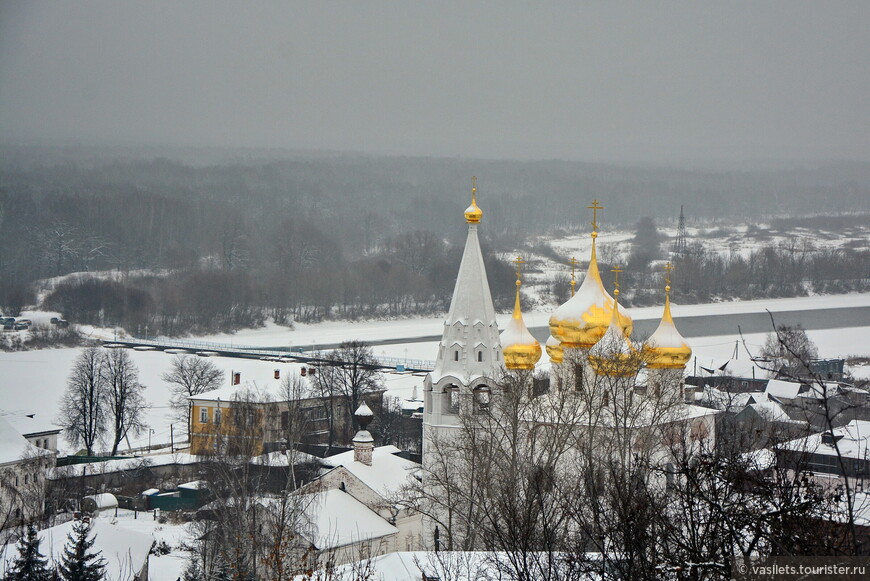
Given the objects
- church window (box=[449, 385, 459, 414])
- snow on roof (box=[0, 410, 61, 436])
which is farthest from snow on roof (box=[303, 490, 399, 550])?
snow on roof (box=[0, 410, 61, 436])

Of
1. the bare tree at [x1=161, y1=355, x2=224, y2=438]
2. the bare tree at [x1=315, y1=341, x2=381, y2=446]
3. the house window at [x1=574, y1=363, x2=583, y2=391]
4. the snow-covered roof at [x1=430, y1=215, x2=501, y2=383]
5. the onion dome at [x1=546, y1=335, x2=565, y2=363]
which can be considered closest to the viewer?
the house window at [x1=574, y1=363, x2=583, y2=391]

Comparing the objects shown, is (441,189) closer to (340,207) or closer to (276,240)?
(340,207)

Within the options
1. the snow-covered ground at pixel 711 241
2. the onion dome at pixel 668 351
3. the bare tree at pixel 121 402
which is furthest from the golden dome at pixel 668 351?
the snow-covered ground at pixel 711 241

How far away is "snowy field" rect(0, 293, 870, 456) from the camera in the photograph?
31.0 m

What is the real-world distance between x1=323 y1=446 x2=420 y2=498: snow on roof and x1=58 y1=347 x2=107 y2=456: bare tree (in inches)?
416

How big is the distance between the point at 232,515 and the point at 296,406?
9337 millimetres

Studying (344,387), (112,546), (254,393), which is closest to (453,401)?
(112,546)

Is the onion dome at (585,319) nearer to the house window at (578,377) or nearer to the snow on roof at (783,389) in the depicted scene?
the house window at (578,377)

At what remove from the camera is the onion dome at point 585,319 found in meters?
15.8

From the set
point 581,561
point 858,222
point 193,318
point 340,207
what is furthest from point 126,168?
point 581,561

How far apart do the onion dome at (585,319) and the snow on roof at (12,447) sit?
10245 mm

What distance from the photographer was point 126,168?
4737 inches

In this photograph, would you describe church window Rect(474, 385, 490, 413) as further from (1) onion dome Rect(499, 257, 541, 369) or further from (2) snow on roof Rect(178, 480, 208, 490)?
(2) snow on roof Rect(178, 480, 208, 490)

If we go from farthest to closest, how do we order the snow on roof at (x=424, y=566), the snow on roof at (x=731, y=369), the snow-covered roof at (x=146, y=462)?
the snow on roof at (x=731, y=369)
the snow-covered roof at (x=146, y=462)
the snow on roof at (x=424, y=566)
